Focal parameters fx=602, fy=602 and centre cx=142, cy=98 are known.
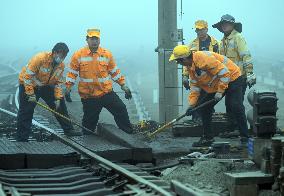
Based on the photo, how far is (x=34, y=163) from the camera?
8.27 m

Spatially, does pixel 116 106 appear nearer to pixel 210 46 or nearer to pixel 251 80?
pixel 210 46

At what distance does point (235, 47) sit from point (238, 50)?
0.27 ft

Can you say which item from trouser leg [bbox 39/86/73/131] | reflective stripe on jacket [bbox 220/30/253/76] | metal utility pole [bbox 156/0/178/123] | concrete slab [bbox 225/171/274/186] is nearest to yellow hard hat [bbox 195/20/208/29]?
reflective stripe on jacket [bbox 220/30/253/76]

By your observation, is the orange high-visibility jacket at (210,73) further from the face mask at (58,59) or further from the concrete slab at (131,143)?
the face mask at (58,59)

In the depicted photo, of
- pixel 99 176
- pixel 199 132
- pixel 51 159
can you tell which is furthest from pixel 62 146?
pixel 199 132

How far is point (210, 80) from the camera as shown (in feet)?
32.9

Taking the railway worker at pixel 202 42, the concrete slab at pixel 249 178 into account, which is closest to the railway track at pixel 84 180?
the concrete slab at pixel 249 178

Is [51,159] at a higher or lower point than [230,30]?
lower

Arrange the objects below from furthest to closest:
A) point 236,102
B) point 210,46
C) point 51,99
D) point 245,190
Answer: point 210,46 < point 51,99 < point 236,102 < point 245,190

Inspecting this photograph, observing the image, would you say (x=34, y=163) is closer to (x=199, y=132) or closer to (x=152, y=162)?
(x=152, y=162)

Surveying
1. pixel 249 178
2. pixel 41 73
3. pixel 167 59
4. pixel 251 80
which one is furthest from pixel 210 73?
pixel 167 59

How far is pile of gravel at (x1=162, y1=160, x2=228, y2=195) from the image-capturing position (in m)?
6.82

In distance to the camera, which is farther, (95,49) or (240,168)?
(95,49)

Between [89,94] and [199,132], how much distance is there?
7.52ft
